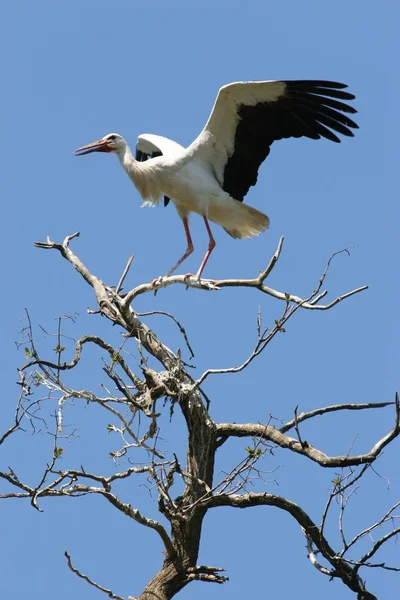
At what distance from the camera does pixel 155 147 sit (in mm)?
11086

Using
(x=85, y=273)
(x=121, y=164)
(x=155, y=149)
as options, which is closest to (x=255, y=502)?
(x=85, y=273)

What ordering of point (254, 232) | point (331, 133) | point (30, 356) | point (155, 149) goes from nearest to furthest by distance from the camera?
point (30, 356), point (331, 133), point (254, 232), point (155, 149)

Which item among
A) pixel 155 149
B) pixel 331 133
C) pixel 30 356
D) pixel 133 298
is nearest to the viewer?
pixel 30 356

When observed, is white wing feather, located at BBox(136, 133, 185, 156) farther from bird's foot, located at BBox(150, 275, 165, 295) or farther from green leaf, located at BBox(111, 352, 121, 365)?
green leaf, located at BBox(111, 352, 121, 365)

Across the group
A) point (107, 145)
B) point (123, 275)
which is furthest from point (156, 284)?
point (107, 145)

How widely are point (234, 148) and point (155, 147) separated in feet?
4.54

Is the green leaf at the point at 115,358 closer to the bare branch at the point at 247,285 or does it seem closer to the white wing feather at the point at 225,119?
the bare branch at the point at 247,285

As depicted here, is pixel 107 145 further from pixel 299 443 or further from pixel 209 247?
pixel 299 443

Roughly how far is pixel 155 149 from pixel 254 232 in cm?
168

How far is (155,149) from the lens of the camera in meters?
11.1

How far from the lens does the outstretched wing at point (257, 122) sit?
926cm

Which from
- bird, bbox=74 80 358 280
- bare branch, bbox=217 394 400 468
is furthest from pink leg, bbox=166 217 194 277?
bare branch, bbox=217 394 400 468

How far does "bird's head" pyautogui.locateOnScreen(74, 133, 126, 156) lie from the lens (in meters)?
10.4

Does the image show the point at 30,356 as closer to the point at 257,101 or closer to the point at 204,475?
the point at 204,475
